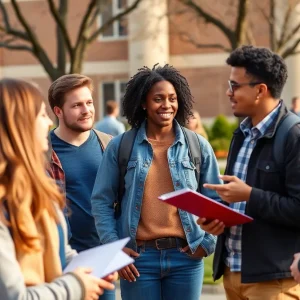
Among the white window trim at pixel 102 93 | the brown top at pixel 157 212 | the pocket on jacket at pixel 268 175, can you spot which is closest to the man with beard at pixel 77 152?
the brown top at pixel 157 212

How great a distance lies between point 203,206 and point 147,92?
1441 mm

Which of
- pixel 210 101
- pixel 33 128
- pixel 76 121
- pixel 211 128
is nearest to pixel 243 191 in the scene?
pixel 33 128

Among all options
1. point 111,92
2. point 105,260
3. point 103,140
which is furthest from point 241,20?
point 111,92

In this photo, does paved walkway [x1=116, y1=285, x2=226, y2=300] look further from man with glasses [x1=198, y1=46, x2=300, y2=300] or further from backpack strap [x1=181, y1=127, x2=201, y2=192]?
man with glasses [x1=198, y1=46, x2=300, y2=300]

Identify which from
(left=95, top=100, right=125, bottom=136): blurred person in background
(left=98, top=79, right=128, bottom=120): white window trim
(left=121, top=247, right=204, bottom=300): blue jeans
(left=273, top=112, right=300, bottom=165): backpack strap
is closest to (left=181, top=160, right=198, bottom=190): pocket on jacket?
(left=121, top=247, right=204, bottom=300): blue jeans

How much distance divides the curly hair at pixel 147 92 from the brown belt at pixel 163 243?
81 centimetres

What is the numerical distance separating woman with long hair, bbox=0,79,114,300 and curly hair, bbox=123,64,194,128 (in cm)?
222

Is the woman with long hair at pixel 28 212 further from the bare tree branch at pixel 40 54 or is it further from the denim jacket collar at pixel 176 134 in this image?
the bare tree branch at pixel 40 54

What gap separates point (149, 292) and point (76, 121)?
1.41 meters

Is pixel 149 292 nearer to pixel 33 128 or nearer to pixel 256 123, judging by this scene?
pixel 256 123

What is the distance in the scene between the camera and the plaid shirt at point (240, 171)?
486 centimetres

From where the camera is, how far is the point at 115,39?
127 feet

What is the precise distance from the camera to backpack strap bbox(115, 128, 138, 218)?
5637mm

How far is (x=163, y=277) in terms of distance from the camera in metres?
5.55
